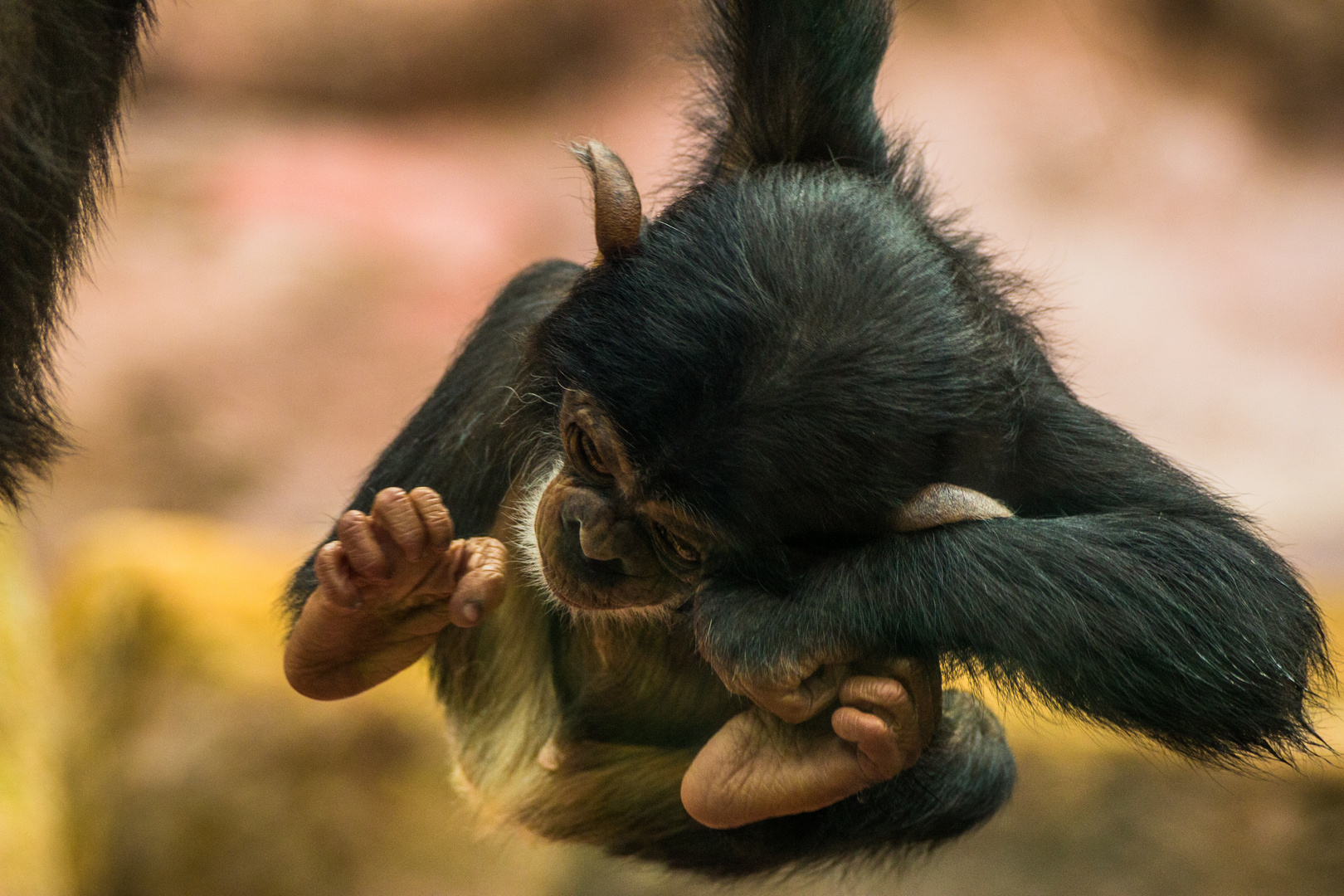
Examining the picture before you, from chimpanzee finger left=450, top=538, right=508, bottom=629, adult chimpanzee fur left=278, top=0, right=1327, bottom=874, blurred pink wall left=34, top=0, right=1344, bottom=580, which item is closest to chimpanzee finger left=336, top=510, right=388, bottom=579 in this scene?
chimpanzee finger left=450, top=538, right=508, bottom=629

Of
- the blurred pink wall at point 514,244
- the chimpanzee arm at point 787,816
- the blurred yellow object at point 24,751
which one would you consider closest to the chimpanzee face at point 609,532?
the chimpanzee arm at point 787,816

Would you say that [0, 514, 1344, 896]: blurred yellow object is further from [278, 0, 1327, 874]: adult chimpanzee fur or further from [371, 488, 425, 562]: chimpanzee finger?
[371, 488, 425, 562]: chimpanzee finger

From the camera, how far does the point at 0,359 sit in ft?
7.93

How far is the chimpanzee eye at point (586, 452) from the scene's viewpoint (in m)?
2.37

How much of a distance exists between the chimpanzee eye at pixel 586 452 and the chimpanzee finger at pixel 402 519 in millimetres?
328

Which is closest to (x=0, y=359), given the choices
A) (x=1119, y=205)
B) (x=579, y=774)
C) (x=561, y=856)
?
(x=579, y=774)

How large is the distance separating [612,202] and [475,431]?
0.80 m

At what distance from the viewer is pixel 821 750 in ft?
7.01

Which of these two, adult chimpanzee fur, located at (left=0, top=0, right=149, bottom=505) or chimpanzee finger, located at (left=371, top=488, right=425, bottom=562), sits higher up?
adult chimpanzee fur, located at (left=0, top=0, right=149, bottom=505)

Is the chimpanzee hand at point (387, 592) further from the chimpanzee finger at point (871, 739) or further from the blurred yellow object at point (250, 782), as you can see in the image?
the blurred yellow object at point (250, 782)

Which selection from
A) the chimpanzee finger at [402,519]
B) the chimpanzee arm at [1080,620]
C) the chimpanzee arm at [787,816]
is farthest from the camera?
the chimpanzee arm at [787,816]

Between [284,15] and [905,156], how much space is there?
330 inches

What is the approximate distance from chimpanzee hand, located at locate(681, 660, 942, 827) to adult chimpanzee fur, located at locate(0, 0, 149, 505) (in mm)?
1464

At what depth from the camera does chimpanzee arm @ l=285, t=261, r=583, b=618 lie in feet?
9.58
